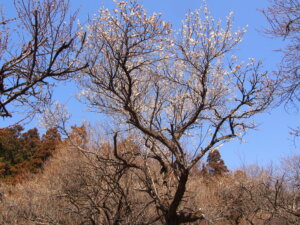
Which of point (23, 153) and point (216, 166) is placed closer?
point (23, 153)

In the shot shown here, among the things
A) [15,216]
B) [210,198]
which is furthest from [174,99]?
[210,198]

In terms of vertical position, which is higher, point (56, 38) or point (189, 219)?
point (56, 38)

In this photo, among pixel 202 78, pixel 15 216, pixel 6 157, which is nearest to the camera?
pixel 202 78

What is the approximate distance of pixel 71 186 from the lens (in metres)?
12.4

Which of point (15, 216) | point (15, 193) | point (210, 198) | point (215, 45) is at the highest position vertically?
point (215, 45)

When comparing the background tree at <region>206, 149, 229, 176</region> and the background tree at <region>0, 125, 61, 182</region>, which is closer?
the background tree at <region>0, 125, 61, 182</region>

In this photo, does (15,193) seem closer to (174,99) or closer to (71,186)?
(71,186)

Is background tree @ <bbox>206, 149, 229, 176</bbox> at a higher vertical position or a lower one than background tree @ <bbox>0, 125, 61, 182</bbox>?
higher

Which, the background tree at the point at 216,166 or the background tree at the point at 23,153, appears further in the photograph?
the background tree at the point at 216,166

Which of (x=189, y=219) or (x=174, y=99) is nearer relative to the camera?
(x=189, y=219)

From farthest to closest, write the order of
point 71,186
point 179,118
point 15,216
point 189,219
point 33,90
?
1. point 15,216
2. point 71,186
3. point 179,118
4. point 189,219
5. point 33,90

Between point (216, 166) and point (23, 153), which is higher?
point (216, 166)

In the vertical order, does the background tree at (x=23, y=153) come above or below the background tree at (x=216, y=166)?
below

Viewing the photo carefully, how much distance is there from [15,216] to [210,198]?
1023 centimetres
